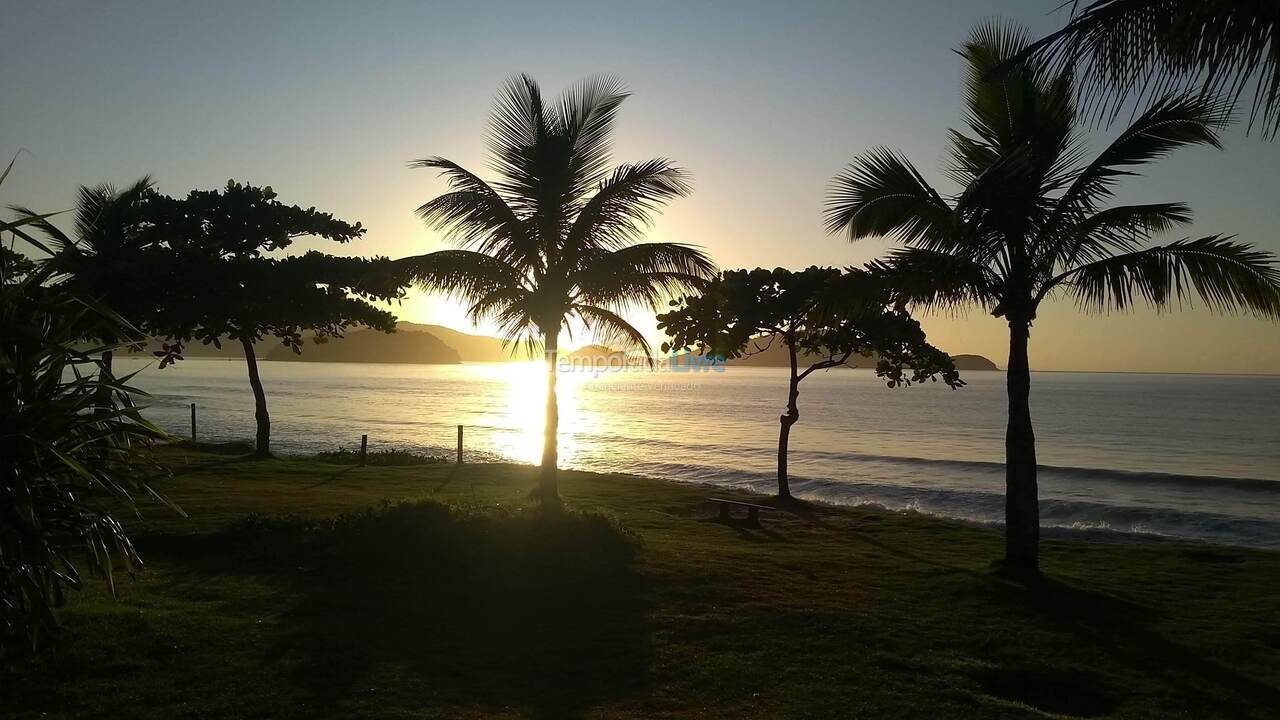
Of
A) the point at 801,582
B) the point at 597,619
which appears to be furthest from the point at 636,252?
the point at 597,619

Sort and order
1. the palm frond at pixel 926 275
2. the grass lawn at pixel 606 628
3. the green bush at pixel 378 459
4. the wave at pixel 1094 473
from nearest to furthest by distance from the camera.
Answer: the grass lawn at pixel 606 628 < the palm frond at pixel 926 275 < the green bush at pixel 378 459 < the wave at pixel 1094 473

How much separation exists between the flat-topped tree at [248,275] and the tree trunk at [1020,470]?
14.9 meters

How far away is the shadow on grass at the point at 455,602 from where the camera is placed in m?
6.84

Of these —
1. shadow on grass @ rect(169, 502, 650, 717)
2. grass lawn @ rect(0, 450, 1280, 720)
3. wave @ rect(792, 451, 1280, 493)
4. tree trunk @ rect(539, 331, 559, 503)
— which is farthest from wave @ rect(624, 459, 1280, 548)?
shadow on grass @ rect(169, 502, 650, 717)

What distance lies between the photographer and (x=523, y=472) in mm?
26969

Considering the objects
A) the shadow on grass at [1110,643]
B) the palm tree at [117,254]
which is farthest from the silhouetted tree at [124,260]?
the shadow on grass at [1110,643]

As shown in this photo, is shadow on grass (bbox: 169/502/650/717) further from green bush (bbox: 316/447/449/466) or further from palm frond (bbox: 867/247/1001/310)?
green bush (bbox: 316/447/449/466)

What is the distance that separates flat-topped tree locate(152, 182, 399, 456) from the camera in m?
21.0

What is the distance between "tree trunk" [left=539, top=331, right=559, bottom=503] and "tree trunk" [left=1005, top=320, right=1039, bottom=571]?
759cm

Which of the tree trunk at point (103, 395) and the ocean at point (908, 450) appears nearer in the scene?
the tree trunk at point (103, 395)

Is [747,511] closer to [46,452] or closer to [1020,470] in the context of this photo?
[1020,470]

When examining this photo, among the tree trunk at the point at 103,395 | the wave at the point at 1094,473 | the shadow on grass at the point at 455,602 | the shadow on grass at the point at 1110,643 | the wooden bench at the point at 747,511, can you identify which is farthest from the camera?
the wave at the point at 1094,473

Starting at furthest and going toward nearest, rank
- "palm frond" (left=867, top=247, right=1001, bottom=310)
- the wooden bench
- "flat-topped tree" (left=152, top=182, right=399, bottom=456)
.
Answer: "flat-topped tree" (left=152, top=182, right=399, bottom=456)
the wooden bench
"palm frond" (left=867, top=247, right=1001, bottom=310)

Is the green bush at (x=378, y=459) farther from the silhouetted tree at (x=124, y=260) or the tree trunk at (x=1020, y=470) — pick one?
the tree trunk at (x=1020, y=470)
